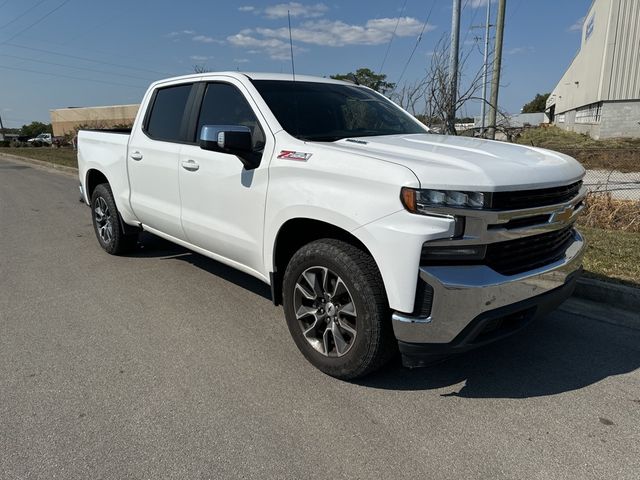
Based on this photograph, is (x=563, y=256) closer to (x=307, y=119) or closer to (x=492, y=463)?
(x=492, y=463)

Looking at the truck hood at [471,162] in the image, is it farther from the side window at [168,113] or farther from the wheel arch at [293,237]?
the side window at [168,113]

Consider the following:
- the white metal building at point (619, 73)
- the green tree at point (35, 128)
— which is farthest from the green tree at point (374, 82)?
the green tree at point (35, 128)

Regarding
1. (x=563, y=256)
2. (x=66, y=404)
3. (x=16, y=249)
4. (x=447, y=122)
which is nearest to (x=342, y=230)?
(x=563, y=256)

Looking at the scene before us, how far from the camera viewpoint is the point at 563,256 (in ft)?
10.6

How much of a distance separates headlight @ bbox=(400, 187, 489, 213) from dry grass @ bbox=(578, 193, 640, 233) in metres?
5.52

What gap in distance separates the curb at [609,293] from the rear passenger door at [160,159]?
367cm

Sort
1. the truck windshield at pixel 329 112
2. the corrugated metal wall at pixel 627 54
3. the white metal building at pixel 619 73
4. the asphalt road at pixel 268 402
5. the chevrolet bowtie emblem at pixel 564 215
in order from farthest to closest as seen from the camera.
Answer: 1. the white metal building at pixel 619 73
2. the corrugated metal wall at pixel 627 54
3. the truck windshield at pixel 329 112
4. the chevrolet bowtie emblem at pixel 564 215
5. the asphalt road at pixel 268 402

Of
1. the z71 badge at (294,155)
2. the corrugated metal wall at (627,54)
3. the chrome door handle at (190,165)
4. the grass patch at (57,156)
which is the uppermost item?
the corrugated metal wall at (627,54)

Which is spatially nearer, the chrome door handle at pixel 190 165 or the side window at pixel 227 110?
the side window at pixel 227 110

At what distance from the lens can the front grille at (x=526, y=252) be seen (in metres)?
2.78

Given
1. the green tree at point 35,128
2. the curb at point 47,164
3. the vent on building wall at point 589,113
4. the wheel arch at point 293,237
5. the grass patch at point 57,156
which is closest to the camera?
the wheel arch at point 293,237

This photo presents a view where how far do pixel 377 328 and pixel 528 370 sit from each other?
120 cm

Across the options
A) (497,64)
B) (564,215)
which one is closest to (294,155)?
(564,215)

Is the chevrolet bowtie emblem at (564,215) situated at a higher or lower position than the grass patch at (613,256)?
higher
